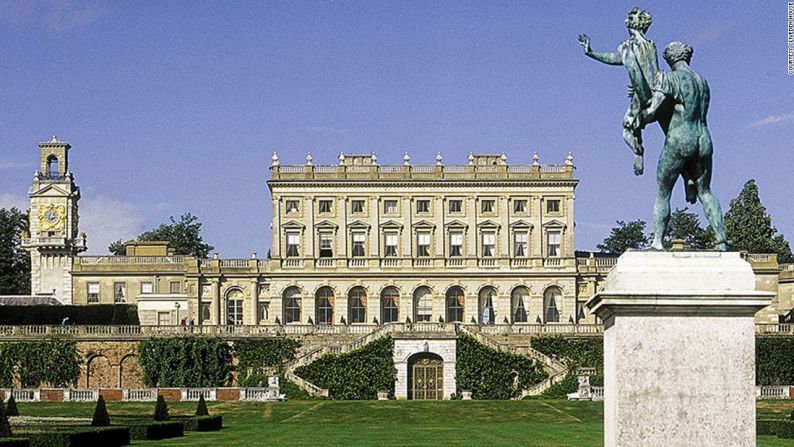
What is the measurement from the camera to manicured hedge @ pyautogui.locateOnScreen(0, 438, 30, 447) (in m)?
26.3

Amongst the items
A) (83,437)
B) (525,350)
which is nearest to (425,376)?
(525,350)

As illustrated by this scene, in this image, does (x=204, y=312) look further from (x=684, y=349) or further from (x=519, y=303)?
(x=684, y=349)

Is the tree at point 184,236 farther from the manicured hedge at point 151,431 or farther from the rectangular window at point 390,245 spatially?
the manicured hedge at point 151,431

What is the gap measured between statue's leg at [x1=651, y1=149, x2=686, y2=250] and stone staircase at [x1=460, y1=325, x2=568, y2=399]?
54.1 metres

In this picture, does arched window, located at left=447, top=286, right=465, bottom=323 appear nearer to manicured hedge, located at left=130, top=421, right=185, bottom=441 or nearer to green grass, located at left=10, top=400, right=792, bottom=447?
green grass, located at left=10, top=400, right=792, bottom=447

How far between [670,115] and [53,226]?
81.7m

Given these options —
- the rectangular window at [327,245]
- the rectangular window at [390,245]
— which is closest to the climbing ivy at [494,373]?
the rectangular window at [390,245]

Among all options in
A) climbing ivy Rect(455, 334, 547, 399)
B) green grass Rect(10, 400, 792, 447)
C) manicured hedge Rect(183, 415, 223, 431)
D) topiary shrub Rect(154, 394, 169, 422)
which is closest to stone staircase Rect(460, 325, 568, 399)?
climbing ivy Rect(455, 334, 547, 399)

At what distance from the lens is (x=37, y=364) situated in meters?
68.2

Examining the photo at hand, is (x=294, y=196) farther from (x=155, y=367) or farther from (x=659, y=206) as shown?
(x=659, y=206)

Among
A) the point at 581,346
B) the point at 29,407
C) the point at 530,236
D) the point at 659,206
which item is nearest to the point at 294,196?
the point at 530,236

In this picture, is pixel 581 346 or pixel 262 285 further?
pixel 262 285

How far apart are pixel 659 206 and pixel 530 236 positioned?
72054 millimetres

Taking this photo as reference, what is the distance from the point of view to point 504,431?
131 ft
